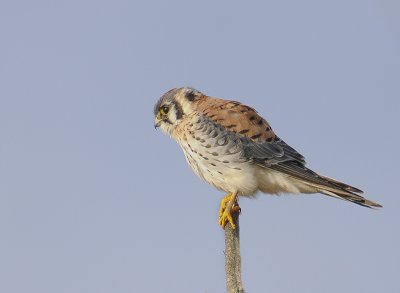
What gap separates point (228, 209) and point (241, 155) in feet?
3.16

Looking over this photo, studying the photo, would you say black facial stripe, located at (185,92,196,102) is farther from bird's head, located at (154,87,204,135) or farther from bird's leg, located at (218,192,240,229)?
bird's leg, located at (218,192,240,229)

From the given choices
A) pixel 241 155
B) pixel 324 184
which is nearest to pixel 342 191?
pixel 324 184

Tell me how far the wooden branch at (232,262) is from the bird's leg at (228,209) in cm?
23

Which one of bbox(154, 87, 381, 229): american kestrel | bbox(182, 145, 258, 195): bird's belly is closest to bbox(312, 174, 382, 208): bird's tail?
bbox(154, 87, 381, 229): american kestrel

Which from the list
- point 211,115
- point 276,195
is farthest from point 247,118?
point 276,195

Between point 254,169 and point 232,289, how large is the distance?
100 inches

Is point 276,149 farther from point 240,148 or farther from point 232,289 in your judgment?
point 232,289

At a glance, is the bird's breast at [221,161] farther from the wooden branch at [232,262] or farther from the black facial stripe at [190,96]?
the wooden branch at [232,262]

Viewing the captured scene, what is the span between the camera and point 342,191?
601 centimetres

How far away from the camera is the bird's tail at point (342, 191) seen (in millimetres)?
5824

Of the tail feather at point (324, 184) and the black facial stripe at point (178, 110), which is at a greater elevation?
the black facial stripe at point (178, 110)

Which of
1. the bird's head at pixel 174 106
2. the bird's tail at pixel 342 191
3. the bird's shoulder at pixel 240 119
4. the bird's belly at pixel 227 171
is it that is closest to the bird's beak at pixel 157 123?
the bird's head at pixel 174 106

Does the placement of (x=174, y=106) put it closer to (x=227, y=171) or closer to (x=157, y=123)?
(x=157, y=123)

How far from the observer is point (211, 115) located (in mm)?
6473
